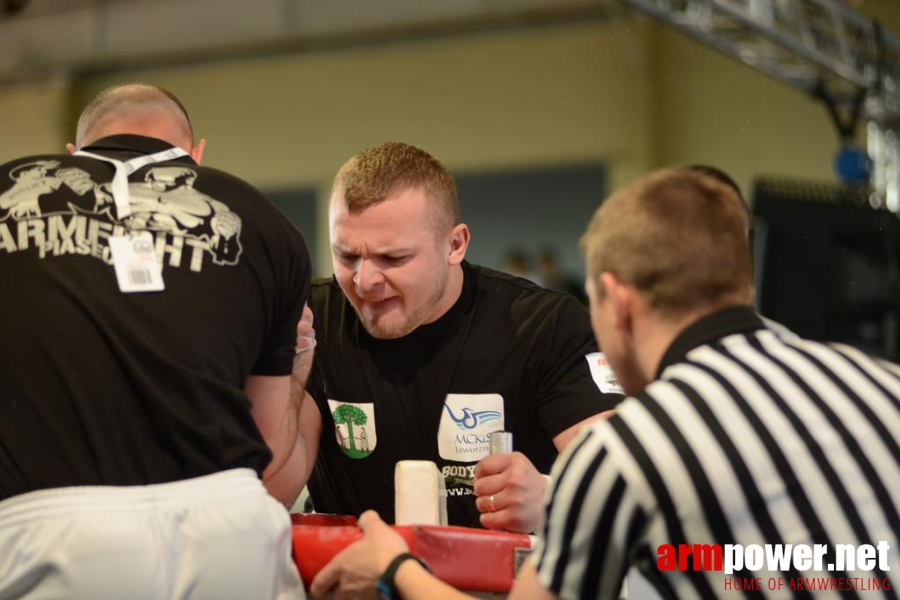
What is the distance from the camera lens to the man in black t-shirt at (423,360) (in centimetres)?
221

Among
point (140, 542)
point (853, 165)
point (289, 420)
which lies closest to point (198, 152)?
point (289, 420)

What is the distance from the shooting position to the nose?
2184 mm

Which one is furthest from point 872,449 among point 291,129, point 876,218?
point 291,129

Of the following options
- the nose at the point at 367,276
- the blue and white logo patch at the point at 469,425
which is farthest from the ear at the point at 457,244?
the blue and white logo patch at the point at 469,425

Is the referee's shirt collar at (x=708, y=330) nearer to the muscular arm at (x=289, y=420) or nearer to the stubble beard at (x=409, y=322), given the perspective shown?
the muscular arm at (x=289, y=420)

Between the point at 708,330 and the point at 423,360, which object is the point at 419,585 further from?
the point at 423,360

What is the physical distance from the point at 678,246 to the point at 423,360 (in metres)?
1.05

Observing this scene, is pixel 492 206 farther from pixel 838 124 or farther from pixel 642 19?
pixel 838 124

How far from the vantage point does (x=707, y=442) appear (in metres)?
1.19

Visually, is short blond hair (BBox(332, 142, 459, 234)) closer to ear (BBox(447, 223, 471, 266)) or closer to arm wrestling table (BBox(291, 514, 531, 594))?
ear (BBox(447, 223, 471, 266))

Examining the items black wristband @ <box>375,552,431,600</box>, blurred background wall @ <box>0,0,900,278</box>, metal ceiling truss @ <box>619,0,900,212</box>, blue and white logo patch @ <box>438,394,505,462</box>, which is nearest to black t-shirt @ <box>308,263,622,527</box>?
blue and white logo patch @ <box>438,394,505,462</box>

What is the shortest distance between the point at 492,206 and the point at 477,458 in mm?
7737

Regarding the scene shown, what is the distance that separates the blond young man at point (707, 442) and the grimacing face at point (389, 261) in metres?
0.88

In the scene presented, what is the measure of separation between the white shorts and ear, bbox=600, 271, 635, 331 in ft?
1.95
